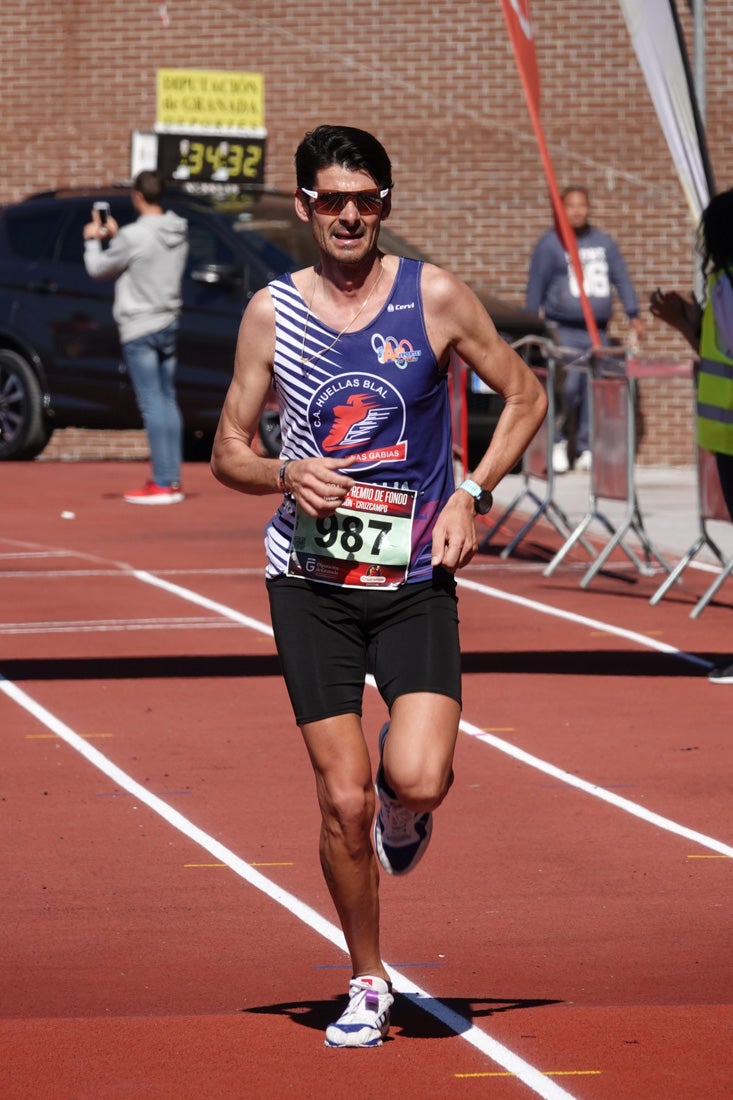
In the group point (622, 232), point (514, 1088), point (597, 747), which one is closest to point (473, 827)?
point (597, 747)

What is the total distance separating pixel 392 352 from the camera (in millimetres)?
5062

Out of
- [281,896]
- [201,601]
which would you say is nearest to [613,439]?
[201,601]

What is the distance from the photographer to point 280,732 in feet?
28.9

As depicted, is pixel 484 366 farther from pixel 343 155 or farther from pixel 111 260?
pixel 111 260

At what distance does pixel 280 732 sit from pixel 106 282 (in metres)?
11.2

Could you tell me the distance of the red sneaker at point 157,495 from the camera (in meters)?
16.7

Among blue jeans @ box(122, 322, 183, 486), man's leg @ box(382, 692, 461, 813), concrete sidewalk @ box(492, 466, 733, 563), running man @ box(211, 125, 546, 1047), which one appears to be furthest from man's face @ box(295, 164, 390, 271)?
blue jeans @ box(122, 322, 183, 486)

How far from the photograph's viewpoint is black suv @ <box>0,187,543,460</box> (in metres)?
18.9

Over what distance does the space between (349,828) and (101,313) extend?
14.8 metres

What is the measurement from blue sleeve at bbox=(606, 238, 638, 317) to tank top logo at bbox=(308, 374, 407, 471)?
14751mm

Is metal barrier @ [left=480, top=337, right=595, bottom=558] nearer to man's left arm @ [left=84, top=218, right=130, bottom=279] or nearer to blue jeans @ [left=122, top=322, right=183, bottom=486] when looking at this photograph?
blue jeans @ [left=122, top=322, right=183, bottom=486]

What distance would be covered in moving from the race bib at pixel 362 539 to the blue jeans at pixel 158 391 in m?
11.1

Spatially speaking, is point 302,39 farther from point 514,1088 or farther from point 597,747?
point 514,1088

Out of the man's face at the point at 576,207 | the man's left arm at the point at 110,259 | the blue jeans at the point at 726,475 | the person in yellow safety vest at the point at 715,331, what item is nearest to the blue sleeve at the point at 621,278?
the man's face at the point at 576,207
